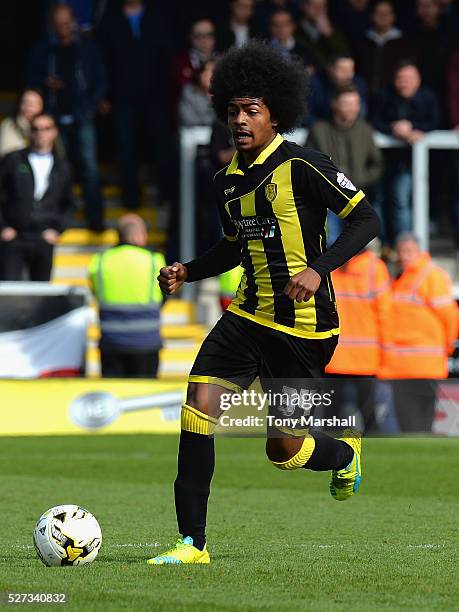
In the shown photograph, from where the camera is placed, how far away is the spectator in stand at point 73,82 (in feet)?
53.6

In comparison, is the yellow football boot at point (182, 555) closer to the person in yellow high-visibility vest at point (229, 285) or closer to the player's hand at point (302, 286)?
the player's hand at point (302, 286)

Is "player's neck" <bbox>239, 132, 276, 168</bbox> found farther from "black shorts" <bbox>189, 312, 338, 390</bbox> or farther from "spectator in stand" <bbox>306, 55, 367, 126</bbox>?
"spectator in stand" <bbox>306, 55, 367, 126</bbox>

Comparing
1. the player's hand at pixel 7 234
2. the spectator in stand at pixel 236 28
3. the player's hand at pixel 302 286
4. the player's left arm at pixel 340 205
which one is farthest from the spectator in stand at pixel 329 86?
the player's hand at pixel 302 286

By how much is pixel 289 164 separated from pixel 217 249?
0.63 meters

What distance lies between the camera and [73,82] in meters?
16.4

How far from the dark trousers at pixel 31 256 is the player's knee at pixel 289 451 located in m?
8.04

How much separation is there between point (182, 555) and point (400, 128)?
33.2 ft

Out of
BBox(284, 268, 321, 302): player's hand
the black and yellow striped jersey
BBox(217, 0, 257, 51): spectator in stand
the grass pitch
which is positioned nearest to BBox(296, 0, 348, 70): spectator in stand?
BBox(217, 0, 257, 51): spectator in stand

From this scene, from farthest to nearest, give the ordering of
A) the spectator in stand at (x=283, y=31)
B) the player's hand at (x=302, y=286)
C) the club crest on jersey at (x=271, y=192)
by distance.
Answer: the spectator in stand at (x=283, y=31) < the club crest on jersey at (x=271, y=192) < the player's hand at (x=302, y=286)

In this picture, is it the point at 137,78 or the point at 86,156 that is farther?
the point at 137,78

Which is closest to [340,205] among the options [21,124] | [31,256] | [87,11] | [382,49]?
[31,256]

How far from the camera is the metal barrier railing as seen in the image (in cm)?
1638

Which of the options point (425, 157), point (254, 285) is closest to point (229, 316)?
point (254, 285)

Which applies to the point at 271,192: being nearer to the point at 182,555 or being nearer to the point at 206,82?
the point at 182,555
